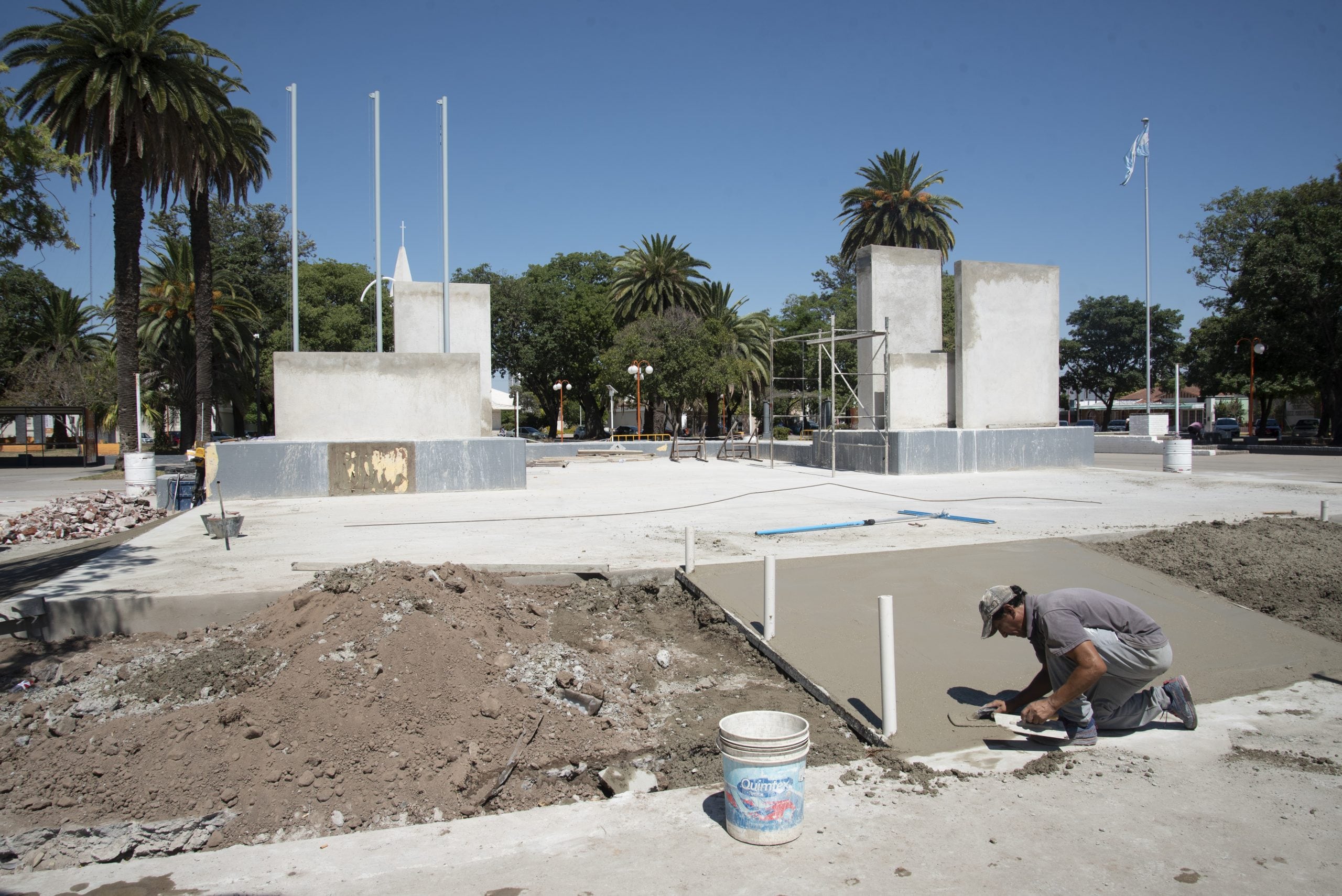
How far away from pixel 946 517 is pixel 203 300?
27010mm

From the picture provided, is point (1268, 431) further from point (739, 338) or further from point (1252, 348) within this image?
point (739, 338)

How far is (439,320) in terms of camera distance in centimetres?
2638

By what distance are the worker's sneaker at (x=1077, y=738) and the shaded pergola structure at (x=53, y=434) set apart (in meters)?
41.1

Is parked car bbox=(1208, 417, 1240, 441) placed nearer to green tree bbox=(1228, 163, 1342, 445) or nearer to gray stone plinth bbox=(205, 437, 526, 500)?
green tree bbox=(1228, 163, 1342, 445)

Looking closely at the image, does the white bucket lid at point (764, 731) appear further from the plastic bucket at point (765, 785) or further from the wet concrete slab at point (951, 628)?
the wet concrete slab at point (951, 628)

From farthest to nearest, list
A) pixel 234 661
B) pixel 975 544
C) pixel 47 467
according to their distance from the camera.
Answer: pixel 47 467
pixel 975 544
pixel 234 661

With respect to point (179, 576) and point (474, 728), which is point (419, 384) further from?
point (474, 728)

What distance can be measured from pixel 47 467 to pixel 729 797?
42191 millimetres

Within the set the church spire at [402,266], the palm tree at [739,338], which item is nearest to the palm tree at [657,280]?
the palm tree at [739,338]

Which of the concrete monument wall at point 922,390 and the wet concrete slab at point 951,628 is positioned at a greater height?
the concrete monument wall at point 922,390

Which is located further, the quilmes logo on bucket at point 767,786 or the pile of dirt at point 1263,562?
the pile of dirt at point 1263,562

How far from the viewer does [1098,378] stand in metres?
69.4

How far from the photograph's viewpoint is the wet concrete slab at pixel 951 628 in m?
5.69

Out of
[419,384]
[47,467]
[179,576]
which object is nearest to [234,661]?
[179,576]
